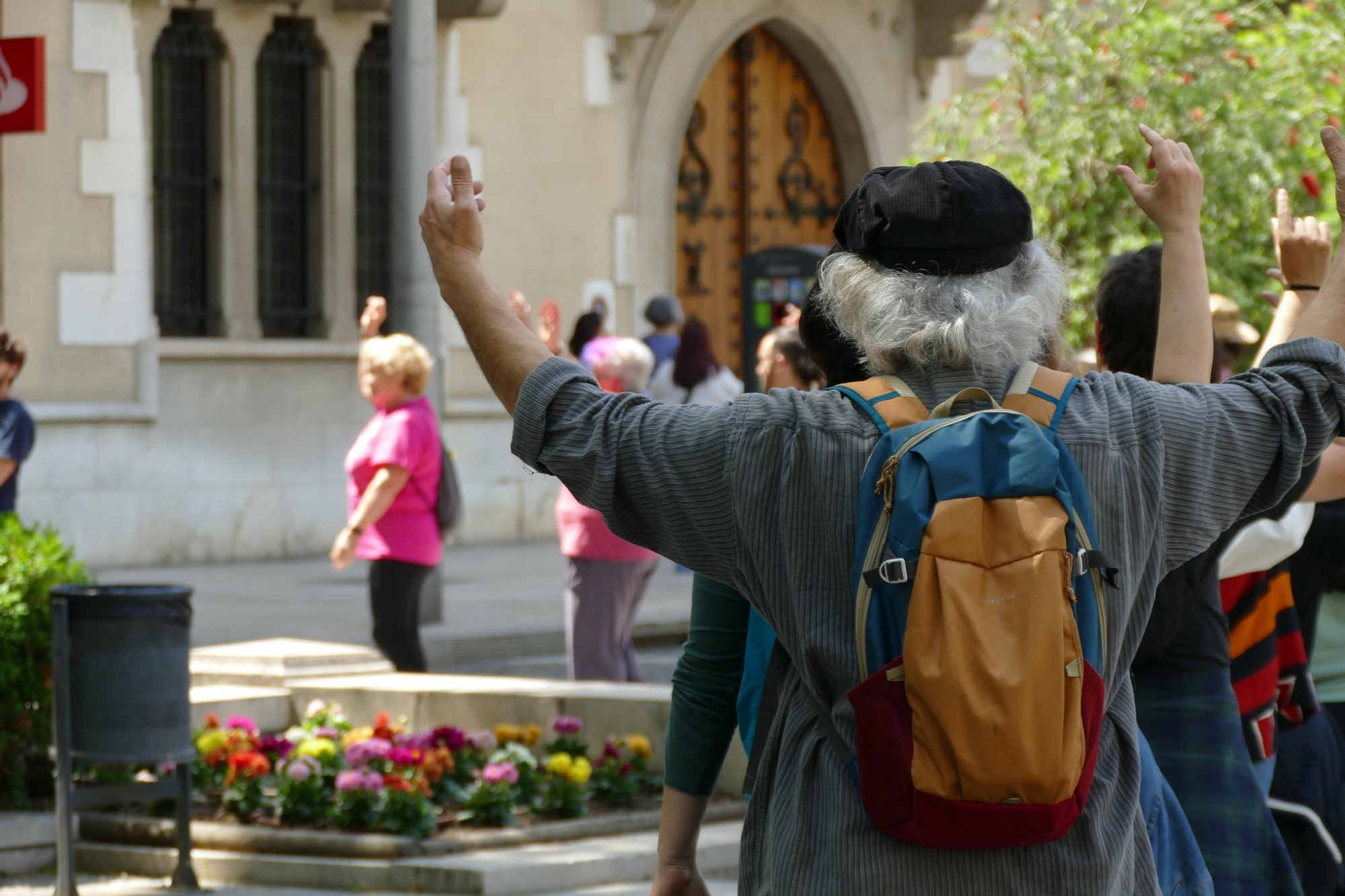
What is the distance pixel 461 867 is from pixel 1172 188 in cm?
367

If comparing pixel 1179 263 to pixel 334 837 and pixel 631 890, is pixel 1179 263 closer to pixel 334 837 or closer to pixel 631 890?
pixel 631 890

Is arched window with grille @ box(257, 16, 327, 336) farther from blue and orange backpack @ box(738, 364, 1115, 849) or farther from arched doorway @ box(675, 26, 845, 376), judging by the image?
blue and orange backpack @ box(738, 364, 1115, 849)

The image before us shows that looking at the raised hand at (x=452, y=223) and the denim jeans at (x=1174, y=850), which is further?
the denim jeans at (x=1174, y=850)

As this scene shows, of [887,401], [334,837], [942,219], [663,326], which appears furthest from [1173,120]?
[887,401]

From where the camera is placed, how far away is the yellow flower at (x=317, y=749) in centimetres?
675

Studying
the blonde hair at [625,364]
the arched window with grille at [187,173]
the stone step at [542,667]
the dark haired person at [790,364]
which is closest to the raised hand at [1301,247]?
the dark haired person at [790,364]

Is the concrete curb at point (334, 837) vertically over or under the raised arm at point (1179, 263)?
under

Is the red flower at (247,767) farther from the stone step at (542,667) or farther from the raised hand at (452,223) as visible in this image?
the raised hand at (452,223)

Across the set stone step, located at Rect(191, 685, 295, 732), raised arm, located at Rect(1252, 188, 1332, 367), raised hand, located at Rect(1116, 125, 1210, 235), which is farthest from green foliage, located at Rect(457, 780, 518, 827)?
raised hand, located at Rect(1116, 125, 1210, 235)

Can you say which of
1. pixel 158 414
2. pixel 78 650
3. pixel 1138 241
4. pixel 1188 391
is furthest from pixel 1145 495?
pixel 158 414

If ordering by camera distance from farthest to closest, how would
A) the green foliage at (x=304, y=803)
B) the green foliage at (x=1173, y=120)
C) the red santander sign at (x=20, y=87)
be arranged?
the green foliage at (x=1173, y=120) < the red santander sign at (x=20, y=87) < the green foliage at (x=304, y=803)

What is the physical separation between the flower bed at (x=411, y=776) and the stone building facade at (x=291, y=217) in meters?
6.73

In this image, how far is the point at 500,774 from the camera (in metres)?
6.61

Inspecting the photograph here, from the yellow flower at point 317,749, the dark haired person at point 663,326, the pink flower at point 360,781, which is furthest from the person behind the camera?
the dark haired person at point 663,326
